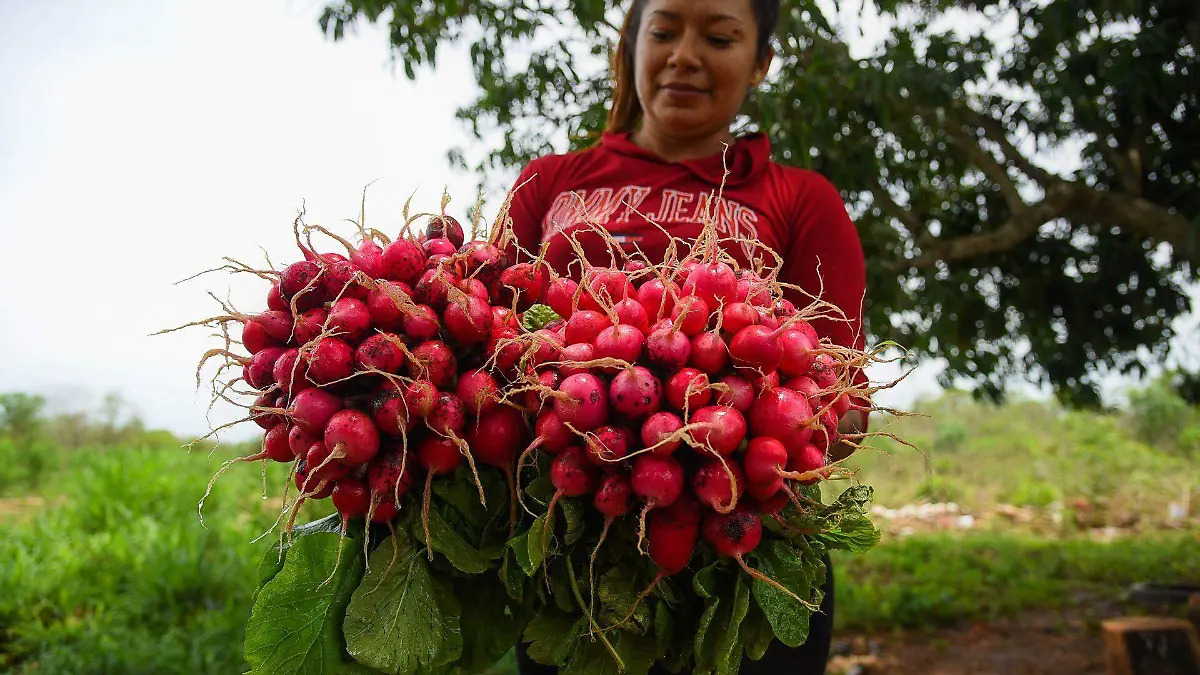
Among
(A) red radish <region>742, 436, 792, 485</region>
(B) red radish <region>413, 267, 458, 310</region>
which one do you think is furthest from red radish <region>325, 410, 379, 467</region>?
(A) red radish <region>742, 436, 792, 485</region>

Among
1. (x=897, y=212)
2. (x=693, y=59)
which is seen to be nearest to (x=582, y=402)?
(x=693, y=59)

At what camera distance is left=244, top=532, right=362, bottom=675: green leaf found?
1.10 m

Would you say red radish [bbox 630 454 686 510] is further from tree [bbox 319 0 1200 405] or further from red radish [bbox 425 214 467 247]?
tree [bbox 319 0 1200 405]

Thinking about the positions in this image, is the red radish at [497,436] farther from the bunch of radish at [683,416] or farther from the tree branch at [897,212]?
the tree branch at [897,212]

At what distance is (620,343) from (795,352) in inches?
10.0

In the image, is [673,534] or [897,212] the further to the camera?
[897,212]

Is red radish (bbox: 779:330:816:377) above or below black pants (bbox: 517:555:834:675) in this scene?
above

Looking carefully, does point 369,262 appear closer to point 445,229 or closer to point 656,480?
point 445,229

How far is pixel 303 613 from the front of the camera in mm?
1116

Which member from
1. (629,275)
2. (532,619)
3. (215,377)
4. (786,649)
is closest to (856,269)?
(629,275)

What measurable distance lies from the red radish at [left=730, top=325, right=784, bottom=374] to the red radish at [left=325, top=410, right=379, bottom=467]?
515 millimetres

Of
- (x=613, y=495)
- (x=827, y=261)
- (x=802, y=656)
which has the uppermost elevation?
(x=827, y=261)

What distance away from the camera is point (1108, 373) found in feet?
17.1

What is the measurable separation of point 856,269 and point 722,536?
0.78 m
